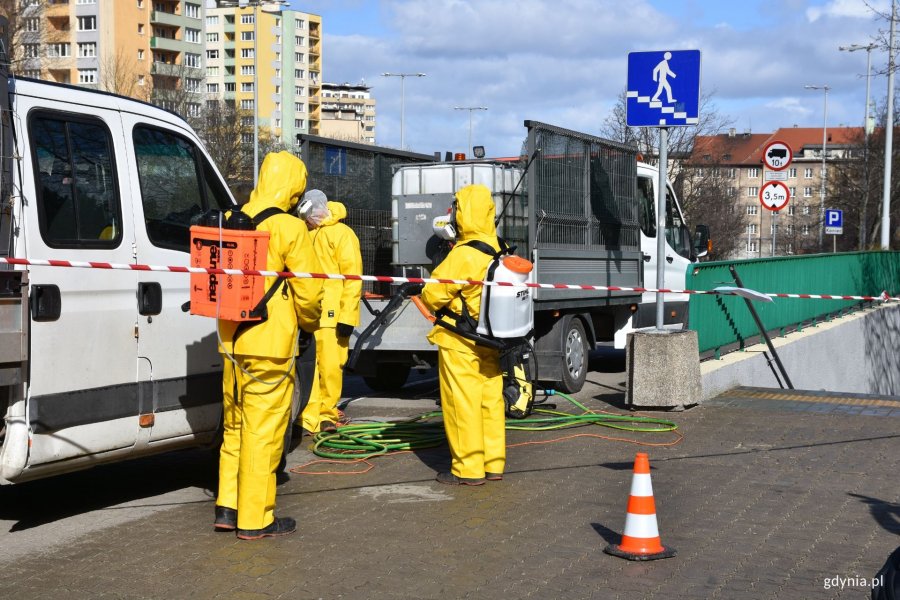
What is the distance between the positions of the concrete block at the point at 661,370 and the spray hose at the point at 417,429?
519 mm

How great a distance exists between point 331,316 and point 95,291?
12.4 feet

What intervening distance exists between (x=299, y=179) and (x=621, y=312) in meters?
7.56

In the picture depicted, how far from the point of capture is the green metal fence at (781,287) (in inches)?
519

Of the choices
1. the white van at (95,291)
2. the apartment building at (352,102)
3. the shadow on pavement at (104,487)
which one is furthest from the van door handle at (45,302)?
the apartment building at (352,102)

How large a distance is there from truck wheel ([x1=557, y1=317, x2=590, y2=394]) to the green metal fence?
1244mm

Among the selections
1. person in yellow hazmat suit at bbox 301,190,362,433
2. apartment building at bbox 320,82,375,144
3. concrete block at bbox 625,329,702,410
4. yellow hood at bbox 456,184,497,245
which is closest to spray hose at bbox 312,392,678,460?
person in yellow hazmat suit at bbox 301,190,362,433

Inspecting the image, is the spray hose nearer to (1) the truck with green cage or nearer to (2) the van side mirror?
(1) the truck with green cage

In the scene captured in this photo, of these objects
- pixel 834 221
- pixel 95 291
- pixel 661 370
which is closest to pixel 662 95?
pixel 661 370

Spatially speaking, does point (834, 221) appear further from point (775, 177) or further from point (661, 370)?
point (661, 370)

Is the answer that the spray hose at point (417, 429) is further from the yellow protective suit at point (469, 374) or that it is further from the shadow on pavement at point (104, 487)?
the yellow protective suit at point (469, 374)

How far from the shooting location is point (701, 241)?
15.3 m

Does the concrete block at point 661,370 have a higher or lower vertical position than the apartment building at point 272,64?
lower

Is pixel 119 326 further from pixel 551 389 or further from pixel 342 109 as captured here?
pixel 342 109

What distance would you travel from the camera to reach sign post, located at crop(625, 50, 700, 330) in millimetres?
10977
